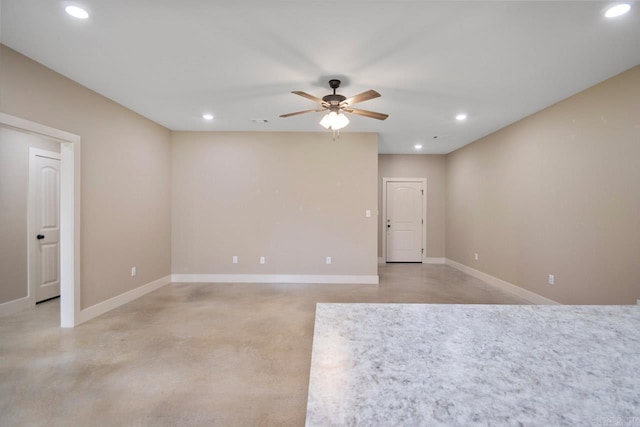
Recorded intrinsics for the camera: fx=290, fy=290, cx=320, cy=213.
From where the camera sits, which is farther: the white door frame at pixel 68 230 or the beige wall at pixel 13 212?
the beige wall at pixel 13 212

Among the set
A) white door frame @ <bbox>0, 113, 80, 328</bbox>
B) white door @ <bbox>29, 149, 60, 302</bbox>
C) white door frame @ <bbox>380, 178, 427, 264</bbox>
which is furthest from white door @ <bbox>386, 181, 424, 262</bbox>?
white door @ <bbox>29, 149, 60, 302</bbox>

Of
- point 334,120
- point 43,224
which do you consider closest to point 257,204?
point 334,120

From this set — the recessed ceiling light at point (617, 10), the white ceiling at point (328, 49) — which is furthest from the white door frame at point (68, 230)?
the recessed ceiling light at point (617, 10)

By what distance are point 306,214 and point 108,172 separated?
2877 millimetres

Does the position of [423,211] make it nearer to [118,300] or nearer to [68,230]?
[118,300]

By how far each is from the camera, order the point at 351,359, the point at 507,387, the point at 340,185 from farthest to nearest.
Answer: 1. the point at 340,185
2. the point at 351,359
3. the point at 507,387

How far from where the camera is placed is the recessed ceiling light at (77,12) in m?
2.00

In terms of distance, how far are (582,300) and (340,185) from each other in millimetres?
3485

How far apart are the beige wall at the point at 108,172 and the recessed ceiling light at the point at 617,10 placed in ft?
15.3

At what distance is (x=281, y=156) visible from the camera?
5102mm

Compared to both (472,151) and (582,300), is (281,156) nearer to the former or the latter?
(472,151)

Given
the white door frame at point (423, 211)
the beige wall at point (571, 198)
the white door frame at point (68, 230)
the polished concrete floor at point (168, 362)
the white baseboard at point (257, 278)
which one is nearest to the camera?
the polished concrete floor at point (168, 362)

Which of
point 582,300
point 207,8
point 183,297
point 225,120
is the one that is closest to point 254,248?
point 183,297

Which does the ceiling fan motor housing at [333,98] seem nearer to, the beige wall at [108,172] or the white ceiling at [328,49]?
the white ceiling at [328,49]
